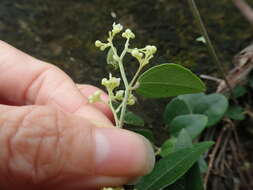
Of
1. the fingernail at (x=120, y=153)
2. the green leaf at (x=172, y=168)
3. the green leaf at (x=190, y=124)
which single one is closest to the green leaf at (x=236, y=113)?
the green leaf at (x=190, y=124)

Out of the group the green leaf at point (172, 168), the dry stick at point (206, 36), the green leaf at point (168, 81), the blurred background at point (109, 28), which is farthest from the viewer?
the blurred background at point (109, 28)

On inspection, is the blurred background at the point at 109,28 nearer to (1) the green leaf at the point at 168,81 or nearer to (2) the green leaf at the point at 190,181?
(2) the green leaf at the point at 190,181

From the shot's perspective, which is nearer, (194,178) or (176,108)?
(194,178)

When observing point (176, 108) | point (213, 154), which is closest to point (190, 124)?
point (176, 108)

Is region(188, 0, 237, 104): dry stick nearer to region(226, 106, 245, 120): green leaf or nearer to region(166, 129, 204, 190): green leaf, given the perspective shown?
region(226, 106, 245, 120): green leaf

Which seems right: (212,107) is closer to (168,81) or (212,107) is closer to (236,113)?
(236,113)

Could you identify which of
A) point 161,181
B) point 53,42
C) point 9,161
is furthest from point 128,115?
point 53,42
